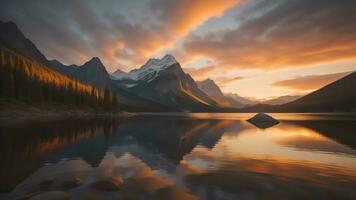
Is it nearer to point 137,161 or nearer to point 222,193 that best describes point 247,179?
point 222,193

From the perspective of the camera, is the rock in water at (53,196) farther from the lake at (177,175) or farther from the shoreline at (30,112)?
the shoreline at (30,112)

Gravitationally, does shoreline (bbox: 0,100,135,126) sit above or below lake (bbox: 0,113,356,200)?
above

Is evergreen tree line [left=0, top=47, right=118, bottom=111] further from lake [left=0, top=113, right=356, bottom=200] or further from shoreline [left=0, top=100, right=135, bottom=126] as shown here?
lake [left=0, top=113, right=356, bottom=200]

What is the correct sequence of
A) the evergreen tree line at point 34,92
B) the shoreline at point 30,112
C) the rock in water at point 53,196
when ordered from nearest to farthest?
1. the rock in water at point 53,196
2. the shoreline at point 30,112
3. the evergreen tree line at point 34,92

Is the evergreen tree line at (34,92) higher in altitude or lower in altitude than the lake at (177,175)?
higher

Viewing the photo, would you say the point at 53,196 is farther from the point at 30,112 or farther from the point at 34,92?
the point at 34,92

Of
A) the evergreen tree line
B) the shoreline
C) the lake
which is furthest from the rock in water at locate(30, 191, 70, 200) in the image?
the evergreen tree line

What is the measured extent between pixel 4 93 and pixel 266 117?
13649cm

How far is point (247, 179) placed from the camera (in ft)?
57.9

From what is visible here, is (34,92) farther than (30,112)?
Yes

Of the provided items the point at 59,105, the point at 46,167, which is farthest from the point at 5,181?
the point at 59,105

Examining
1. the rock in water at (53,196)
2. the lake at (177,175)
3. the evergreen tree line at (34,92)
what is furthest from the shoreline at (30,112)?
the rock in water at (53,196)

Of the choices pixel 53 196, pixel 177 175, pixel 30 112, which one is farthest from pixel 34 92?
pixel 53 196

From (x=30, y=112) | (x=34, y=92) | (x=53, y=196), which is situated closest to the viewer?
(x=53, y=196)
